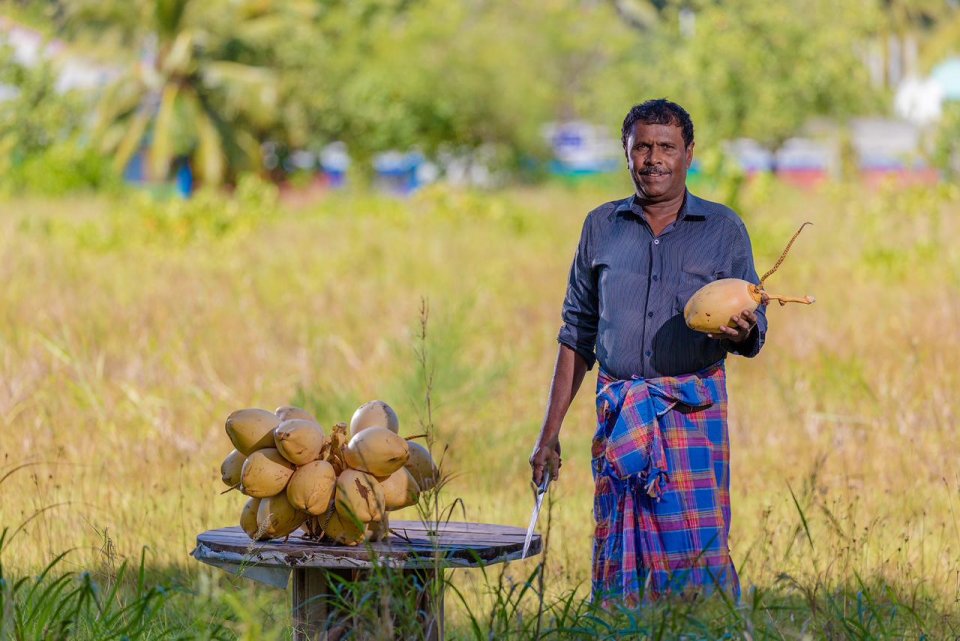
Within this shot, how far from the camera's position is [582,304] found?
13.4 feet

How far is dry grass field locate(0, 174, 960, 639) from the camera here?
201 inches

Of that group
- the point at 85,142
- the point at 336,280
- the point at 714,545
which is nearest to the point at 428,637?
the point at 714,545

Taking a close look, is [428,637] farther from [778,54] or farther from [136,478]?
[778,54]

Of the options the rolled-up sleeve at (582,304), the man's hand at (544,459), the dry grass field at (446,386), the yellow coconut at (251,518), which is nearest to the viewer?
the yellow coconut at (251,518)

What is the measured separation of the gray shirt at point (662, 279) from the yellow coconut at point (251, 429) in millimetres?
944

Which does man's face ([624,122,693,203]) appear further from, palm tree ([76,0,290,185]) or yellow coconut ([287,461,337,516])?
palm tree ([76,0,290,185])

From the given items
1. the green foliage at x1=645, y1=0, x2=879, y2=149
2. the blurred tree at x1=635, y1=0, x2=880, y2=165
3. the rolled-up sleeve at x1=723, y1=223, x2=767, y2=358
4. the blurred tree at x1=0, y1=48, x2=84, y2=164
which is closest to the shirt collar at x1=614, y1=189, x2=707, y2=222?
the rolled-up sleeve at x1=723, y1=223, x2=767, y2=358

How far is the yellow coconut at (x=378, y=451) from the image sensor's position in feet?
11.5

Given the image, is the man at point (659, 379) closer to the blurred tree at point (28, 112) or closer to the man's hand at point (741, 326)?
the man's hand at point (741, 326)

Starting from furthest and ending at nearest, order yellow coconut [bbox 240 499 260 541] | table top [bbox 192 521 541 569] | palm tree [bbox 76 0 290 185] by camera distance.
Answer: palm tree [bbox 76 0 290 185], yellow coconut [bbox 240 499 260 541], table top [bbox 192 521 541 569]

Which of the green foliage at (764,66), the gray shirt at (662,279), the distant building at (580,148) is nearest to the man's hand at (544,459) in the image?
the gray shirt at (662,279)

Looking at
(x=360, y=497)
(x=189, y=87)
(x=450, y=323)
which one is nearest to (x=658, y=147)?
(x=360, y=497)

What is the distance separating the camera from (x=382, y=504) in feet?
11.5

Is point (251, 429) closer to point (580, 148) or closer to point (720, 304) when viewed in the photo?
point (720, 304)
